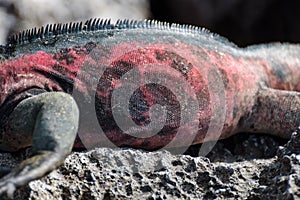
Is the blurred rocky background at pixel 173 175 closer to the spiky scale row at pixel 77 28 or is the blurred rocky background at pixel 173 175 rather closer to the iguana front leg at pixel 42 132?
the iguana front leg at pixel 42 132

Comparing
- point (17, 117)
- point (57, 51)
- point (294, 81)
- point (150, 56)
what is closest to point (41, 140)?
point (17, 117)

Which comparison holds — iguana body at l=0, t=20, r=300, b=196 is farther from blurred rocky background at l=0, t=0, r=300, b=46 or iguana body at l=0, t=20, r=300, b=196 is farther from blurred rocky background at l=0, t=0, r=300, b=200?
blurred rocky background at l=0, t=0, r=300, b=46

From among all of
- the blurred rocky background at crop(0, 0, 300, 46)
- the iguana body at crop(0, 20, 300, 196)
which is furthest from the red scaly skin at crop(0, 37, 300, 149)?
the blurred rocky background at crop(0, 0, 300, 46)

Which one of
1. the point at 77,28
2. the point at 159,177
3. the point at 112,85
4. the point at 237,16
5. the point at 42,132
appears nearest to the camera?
the point at 42,132

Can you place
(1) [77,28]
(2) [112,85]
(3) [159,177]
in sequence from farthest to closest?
(1) [77,28], (2) [112,85], (3) [159,177]

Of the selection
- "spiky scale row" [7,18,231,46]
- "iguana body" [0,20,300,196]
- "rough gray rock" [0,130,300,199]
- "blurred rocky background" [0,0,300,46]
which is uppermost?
"blurred rocky background" [0,0,300,46]

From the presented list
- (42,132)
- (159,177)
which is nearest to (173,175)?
(159,177)

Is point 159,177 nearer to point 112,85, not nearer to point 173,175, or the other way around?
point 173,175

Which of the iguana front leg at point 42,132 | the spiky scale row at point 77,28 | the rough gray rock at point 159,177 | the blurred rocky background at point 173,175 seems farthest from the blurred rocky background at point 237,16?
the rough gray rock at point 159,177

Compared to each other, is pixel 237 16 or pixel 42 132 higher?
pixel 237 16
